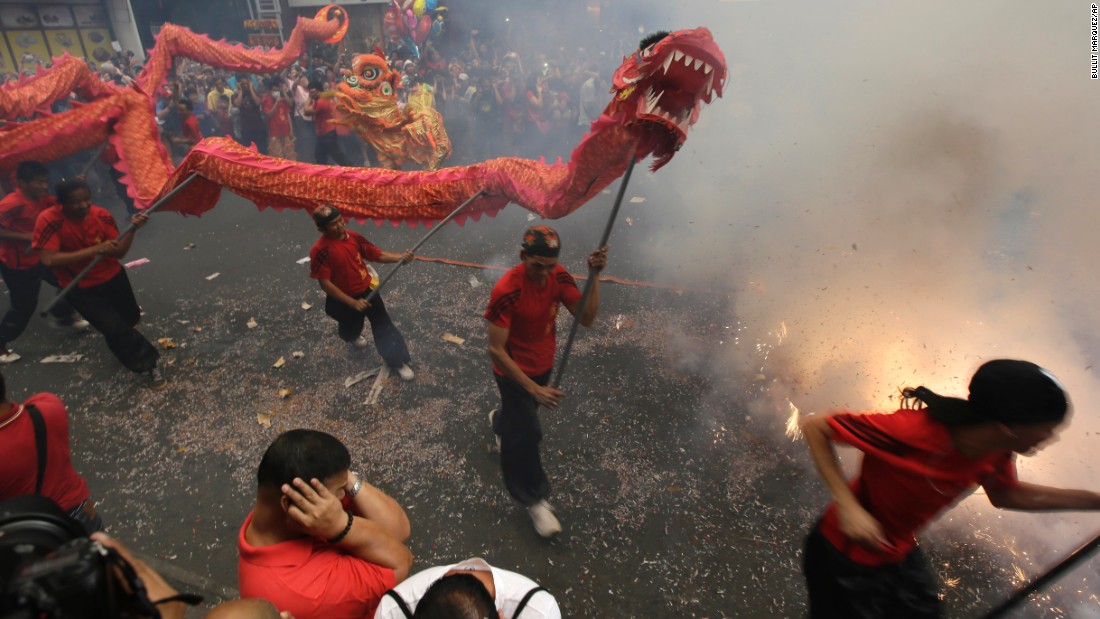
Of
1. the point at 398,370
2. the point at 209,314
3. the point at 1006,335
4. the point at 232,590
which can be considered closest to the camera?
the point at 232,590

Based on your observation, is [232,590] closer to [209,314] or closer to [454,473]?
[454,473]

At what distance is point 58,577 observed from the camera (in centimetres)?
75

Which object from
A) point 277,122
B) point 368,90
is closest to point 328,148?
point 368,90

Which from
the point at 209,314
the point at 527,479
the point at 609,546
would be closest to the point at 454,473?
the point at 527,479

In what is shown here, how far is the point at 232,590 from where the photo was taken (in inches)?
106

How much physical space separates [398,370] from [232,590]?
1.86m

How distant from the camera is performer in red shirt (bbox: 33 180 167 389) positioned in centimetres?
369

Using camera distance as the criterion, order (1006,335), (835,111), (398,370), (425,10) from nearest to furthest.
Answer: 1. (1006,335)
2. (398,370)
3. (835,111)
4. (425,10)

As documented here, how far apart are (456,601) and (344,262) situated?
120 inches

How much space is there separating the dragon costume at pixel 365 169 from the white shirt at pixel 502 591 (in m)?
1.91

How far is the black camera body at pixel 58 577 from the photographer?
2.36 feet

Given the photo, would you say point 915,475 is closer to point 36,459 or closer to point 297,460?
point 297,460

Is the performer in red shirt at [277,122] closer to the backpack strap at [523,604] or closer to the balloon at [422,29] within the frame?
the balloon at [422,29]

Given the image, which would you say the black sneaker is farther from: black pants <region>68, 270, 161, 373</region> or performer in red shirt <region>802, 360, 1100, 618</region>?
performer in red shirt <region>802, 360, 1100, 618</region>
